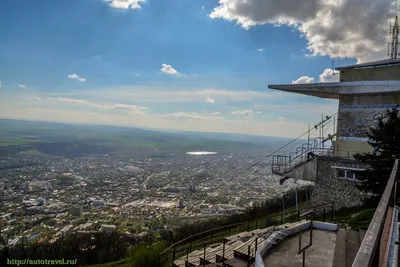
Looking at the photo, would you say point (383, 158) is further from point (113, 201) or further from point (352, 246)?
point (113, 201)

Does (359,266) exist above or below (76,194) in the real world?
above

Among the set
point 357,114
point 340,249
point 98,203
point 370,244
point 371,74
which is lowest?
point 98,203

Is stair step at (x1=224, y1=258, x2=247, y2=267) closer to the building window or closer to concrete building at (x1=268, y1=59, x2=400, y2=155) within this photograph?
the building window

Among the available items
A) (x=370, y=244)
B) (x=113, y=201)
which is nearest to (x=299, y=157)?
(x=370, y=244)

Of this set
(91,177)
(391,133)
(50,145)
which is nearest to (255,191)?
(391,133)

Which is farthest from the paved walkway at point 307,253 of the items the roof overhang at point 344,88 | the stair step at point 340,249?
the roof overhang at point 344,88

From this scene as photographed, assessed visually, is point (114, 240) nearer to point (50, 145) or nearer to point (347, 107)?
point (347, 107)

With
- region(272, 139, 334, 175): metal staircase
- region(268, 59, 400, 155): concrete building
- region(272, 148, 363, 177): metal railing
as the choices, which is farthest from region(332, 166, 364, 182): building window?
region(268, 59, 400, 155): concrete building
